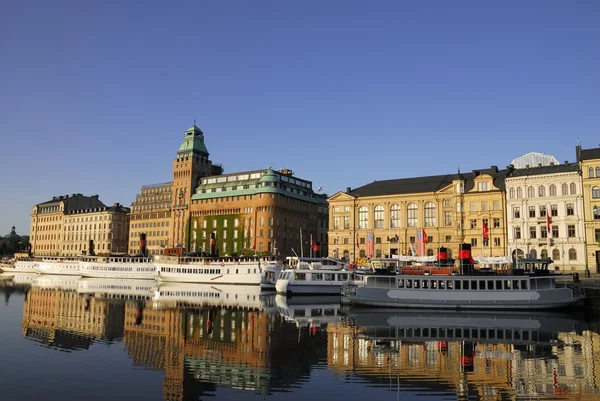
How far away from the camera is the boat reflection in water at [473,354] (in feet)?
83.6

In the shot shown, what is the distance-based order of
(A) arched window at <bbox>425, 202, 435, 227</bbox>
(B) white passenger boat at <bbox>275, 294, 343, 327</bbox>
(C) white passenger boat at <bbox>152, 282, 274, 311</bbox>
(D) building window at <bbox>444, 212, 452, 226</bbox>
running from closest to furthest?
(B) white passenger boat at <bbox>275, 294, 343, 327</bbox> → (C) white passenger boat at <bbox>152, 282, 274, 311</bbox> → (D) building window at <bbox>444, 212, 452, 226</bbox> → (A) arched window at <bbox>425, 202, 435, 227</bbox>

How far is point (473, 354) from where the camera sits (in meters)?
33.3

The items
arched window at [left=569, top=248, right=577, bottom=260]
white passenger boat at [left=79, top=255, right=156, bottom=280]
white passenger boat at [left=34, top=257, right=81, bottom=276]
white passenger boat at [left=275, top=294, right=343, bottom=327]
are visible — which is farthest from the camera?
white passenger boat at [left=34, top=257, right=81, bottom=276]

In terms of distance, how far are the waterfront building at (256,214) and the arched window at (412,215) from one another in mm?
34829

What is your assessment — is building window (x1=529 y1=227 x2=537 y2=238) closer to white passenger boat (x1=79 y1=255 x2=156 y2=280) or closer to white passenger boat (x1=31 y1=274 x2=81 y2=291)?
white passenger boat (x1=79 y1=255 x2=156 y2=280)

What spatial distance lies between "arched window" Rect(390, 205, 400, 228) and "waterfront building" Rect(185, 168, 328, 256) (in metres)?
30.9

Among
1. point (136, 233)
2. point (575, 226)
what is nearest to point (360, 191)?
point (575, 226)

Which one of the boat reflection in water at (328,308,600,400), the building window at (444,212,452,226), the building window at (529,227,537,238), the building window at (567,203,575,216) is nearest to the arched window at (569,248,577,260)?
the building window at (567,203,575,216)

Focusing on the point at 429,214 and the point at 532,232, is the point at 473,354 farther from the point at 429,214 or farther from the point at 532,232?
the point at 429,214

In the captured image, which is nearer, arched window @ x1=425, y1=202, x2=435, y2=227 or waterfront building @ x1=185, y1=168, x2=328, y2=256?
arched window @ x1=425, y1=202, x2=435, y2=227

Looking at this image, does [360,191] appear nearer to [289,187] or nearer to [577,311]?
[289,187]

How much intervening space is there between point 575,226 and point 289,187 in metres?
83.8

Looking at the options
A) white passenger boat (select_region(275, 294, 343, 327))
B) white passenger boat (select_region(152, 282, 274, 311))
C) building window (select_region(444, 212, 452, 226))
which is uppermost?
building window (select_region(444, 212, 452, 226))

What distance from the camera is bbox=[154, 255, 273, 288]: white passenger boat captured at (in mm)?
95125
